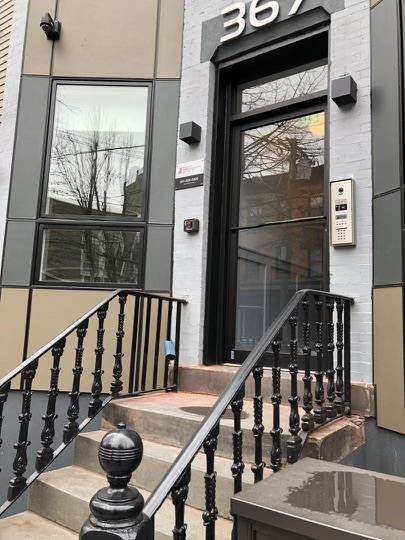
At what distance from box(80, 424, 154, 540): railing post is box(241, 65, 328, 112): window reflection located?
149 inches

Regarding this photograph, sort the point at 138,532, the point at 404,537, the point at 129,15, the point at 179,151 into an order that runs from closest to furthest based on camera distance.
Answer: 1. the point at 404,537
2. the point at 138,532
3. the point at 179,151
4. the point at 129,15

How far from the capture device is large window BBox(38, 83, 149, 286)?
494cm

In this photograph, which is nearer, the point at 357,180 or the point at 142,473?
the point at 142,473

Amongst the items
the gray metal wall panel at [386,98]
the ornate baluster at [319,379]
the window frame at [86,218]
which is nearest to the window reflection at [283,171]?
the gray metal wall panel at [386,98]

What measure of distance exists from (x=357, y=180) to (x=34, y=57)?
12.4 ft

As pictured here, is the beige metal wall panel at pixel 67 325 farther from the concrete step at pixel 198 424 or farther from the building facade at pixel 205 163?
the concrete step at pixel 198 424

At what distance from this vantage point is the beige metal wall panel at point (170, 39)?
504cm

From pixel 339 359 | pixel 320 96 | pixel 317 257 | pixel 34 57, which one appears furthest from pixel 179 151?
pixel 339 359

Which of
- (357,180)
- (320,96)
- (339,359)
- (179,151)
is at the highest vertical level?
(320,96)

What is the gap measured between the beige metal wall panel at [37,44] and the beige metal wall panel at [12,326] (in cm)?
242

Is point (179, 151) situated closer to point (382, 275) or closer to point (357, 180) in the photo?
point (357, 180)

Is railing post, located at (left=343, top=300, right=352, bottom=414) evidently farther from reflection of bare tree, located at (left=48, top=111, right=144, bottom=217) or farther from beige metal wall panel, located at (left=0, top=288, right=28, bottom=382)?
beige metal wall panel, located at (left=0, top=288, right=28, bottom=382)

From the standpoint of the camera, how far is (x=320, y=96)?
165 inches

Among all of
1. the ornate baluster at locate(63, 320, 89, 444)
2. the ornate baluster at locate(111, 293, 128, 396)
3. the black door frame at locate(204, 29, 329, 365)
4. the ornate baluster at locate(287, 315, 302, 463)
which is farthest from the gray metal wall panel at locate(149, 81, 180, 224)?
the ornate baluster at locate(287, 315, 302, 463)
